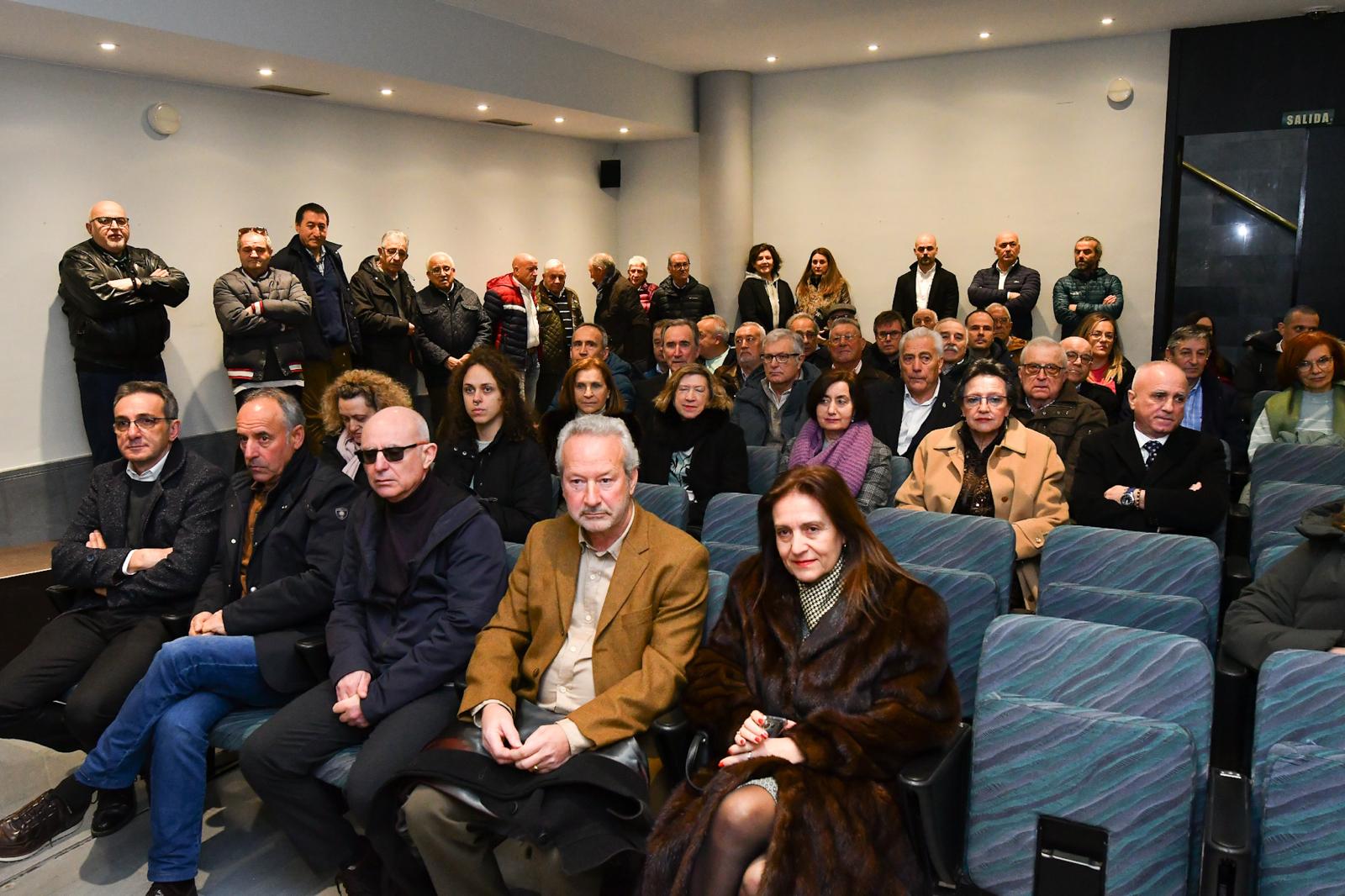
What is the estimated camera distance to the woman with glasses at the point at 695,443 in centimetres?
425

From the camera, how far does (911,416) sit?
4.51m

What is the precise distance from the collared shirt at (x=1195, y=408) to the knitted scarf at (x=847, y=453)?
80.5 inches

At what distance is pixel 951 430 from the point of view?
364cm

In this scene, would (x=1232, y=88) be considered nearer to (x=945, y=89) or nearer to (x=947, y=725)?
(x=945, y=89)

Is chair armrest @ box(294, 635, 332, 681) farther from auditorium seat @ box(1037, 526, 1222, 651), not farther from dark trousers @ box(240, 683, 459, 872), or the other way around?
auditorium seat @ box(1037, 526, 1222, 651)

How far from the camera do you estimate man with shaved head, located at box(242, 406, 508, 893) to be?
8.41 feet

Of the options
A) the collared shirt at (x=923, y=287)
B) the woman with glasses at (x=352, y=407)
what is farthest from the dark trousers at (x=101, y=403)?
the collared shirt at (x=923, y=287)

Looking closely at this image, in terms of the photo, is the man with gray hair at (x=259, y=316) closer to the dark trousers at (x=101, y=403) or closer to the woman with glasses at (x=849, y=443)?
the dark trousers at (x=101, y=403)

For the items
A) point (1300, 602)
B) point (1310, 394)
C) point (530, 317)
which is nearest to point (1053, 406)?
point (1310, 394)

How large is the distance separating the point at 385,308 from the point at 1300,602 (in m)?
5.73

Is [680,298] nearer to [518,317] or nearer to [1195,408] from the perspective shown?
[518,317]

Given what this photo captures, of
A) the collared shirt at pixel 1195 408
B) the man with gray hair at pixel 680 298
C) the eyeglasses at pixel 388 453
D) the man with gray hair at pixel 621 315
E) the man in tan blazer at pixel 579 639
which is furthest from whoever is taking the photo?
the man with gray hair at pixel 680 298

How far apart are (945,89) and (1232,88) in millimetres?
2218

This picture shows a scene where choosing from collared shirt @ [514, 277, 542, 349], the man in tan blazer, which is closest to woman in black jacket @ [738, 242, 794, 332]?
collared shirt @ [514, 277, 542, 349]
